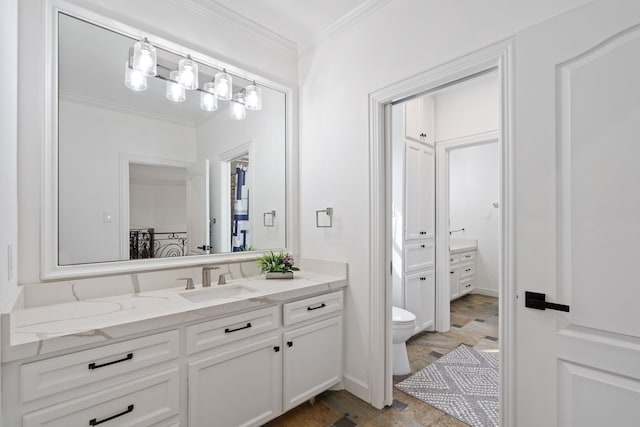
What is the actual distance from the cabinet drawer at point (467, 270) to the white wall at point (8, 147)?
454 cm

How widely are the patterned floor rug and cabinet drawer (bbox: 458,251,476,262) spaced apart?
6.32 ft

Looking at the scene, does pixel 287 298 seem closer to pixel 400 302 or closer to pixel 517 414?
pixel 517 414

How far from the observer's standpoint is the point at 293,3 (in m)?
2.00

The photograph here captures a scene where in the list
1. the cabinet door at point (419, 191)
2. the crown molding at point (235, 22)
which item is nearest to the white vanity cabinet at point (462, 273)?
the cabinet door at point (419, 191)

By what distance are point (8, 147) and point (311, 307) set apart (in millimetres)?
1624

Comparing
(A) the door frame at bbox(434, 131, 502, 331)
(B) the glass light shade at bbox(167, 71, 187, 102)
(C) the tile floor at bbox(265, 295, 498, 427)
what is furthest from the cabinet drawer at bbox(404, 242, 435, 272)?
(B) the glass light shade at bbox(167, 71, 187, 102)

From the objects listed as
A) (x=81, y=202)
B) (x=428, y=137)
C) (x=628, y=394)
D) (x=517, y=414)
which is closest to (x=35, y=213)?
(x=81, y=202)

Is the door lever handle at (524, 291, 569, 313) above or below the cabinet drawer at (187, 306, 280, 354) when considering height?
above

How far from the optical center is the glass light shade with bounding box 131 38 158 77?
172cm

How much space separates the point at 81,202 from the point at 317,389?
1747 mm

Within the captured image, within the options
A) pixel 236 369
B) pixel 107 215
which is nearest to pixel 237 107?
pixel 107 215

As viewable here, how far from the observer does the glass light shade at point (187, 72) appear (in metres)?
1.89

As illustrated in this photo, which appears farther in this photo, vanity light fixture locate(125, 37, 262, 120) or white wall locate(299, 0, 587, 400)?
vanity light fixture locate(125, 37, 262, 120)

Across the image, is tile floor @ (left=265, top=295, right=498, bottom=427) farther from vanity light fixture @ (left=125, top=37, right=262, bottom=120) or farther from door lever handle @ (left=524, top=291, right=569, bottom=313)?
vanity light fixture @ (left=125, top=37, right=262, bottom=120)
